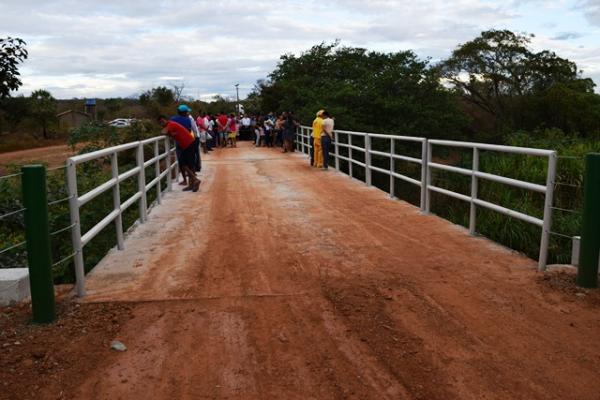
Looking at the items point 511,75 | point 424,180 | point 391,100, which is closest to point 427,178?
point 424,180

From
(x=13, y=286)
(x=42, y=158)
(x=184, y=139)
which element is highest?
(x=184, y=139)

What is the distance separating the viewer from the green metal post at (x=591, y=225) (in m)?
4.98

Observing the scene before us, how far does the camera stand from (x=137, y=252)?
6.82 metres

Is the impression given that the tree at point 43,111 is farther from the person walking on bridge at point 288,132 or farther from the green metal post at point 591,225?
the green metal post at point 591,225

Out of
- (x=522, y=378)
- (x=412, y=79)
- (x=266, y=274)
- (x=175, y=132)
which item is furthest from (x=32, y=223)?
(x=412, y=79)

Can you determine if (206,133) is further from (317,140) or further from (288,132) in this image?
(317,140)

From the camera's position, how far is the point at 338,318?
4562 mm

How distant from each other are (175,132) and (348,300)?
7.51m

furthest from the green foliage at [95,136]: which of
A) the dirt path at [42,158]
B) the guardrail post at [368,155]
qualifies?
the guardrail post at [368,155]

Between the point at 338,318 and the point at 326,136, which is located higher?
the point at 326,136

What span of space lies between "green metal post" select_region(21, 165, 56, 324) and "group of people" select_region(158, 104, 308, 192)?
24.2ft

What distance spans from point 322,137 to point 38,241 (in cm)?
1282

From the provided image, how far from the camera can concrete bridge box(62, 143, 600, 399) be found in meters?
3.56

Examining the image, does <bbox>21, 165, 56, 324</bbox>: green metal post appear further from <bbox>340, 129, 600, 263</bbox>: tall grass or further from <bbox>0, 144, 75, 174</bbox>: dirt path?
<bbox>0, 144, 75, 174</bbox>: dirt path
